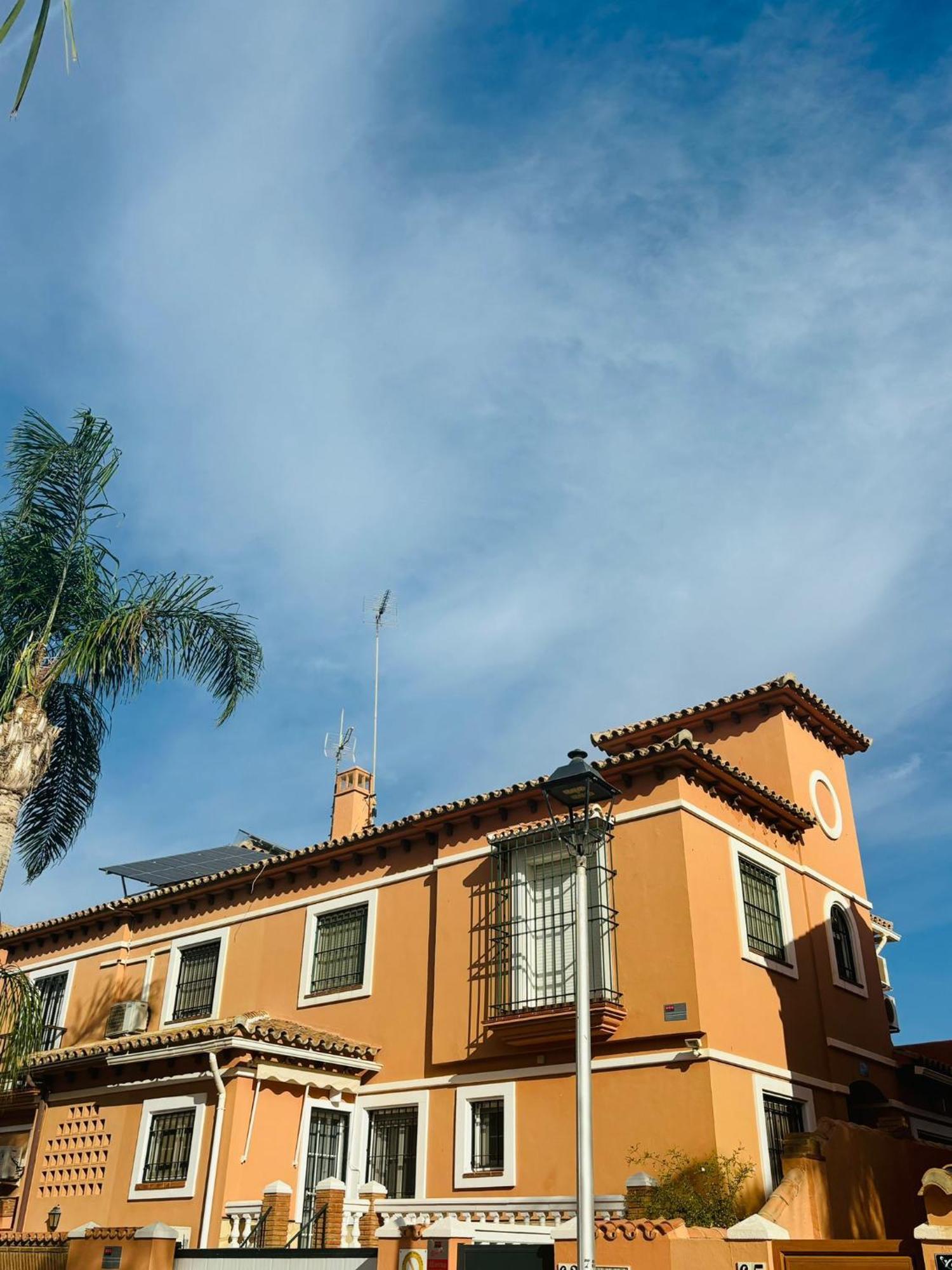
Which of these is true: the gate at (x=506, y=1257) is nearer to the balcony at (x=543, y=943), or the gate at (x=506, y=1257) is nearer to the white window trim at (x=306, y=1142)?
the balcony at (x=543, y=943)

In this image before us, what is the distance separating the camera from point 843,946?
1834 cm

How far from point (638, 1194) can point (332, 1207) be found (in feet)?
12.2

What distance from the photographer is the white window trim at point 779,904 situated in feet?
50.6

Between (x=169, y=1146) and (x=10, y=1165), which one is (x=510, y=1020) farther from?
(x=10, y=1165)

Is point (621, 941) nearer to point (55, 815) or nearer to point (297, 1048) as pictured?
point (297, 1048)

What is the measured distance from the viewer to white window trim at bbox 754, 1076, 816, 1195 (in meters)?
13.7

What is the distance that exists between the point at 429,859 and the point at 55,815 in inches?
231

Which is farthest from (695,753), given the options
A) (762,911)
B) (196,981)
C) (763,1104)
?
(196,981)

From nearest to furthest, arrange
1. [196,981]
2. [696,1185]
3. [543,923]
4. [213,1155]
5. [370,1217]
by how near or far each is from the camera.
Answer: [696,1185] < [370,1217] < [213,1155] < [543,923] < [196,981]

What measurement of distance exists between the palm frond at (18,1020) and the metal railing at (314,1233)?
381cm

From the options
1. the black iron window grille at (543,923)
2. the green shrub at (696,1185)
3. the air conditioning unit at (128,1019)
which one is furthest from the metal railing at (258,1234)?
the air conditioning unit at (128,1019)

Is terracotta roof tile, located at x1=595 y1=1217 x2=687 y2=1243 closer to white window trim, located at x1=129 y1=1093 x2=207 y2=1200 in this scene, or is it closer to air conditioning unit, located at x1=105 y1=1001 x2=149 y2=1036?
→ white window trim, located at x1=129 y1=1093 x2=207 y2=1200

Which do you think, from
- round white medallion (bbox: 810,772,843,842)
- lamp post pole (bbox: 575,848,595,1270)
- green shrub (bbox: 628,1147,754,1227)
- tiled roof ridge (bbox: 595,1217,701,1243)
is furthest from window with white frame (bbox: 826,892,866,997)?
lamp post pole (bbox: 575,848,595,1270)

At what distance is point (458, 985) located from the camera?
16438 millimetres
